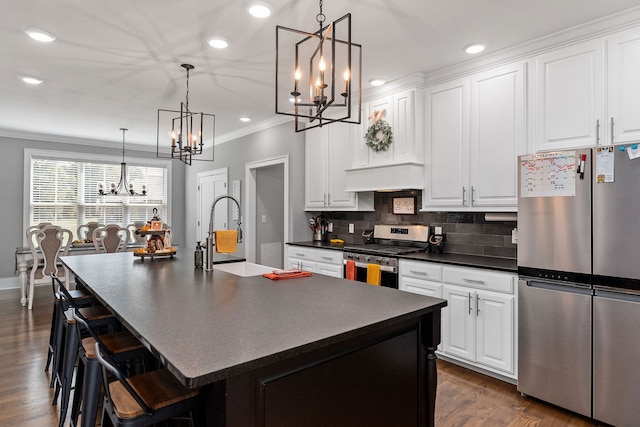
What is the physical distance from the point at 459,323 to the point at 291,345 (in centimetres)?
237

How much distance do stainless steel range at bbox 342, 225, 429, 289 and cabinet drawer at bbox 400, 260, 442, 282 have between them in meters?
0.09

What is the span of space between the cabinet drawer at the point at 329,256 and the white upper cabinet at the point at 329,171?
1.98 ft

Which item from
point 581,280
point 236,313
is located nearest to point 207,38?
point 236,313

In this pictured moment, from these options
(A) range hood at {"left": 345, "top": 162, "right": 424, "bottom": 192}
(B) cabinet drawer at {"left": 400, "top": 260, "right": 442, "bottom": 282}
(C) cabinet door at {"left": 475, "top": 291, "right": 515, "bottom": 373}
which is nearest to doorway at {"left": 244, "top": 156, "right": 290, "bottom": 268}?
(A) range hood at {"left": 345, "top": 162, "right": 424, "bottom": 192}

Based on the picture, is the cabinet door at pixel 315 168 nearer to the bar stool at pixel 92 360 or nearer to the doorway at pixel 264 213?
the doorway at pixel 264 213

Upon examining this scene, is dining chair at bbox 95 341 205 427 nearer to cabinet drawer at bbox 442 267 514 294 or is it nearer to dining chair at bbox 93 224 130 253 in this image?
cabinet drawer at bbox 442 267 514 294

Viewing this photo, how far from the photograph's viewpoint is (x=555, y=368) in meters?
2.54

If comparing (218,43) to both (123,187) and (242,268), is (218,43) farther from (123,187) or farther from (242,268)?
(123,187)

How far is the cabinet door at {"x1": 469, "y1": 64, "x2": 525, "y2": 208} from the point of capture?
3.05m

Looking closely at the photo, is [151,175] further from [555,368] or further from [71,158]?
[555,368]

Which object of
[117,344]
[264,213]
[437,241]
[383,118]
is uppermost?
[383,118]

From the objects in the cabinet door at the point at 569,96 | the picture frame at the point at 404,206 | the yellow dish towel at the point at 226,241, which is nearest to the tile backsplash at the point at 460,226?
the picture frame at the point at 404,206

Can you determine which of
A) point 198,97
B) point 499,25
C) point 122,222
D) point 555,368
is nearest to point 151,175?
point 122,222

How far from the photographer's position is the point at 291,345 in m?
1.18
